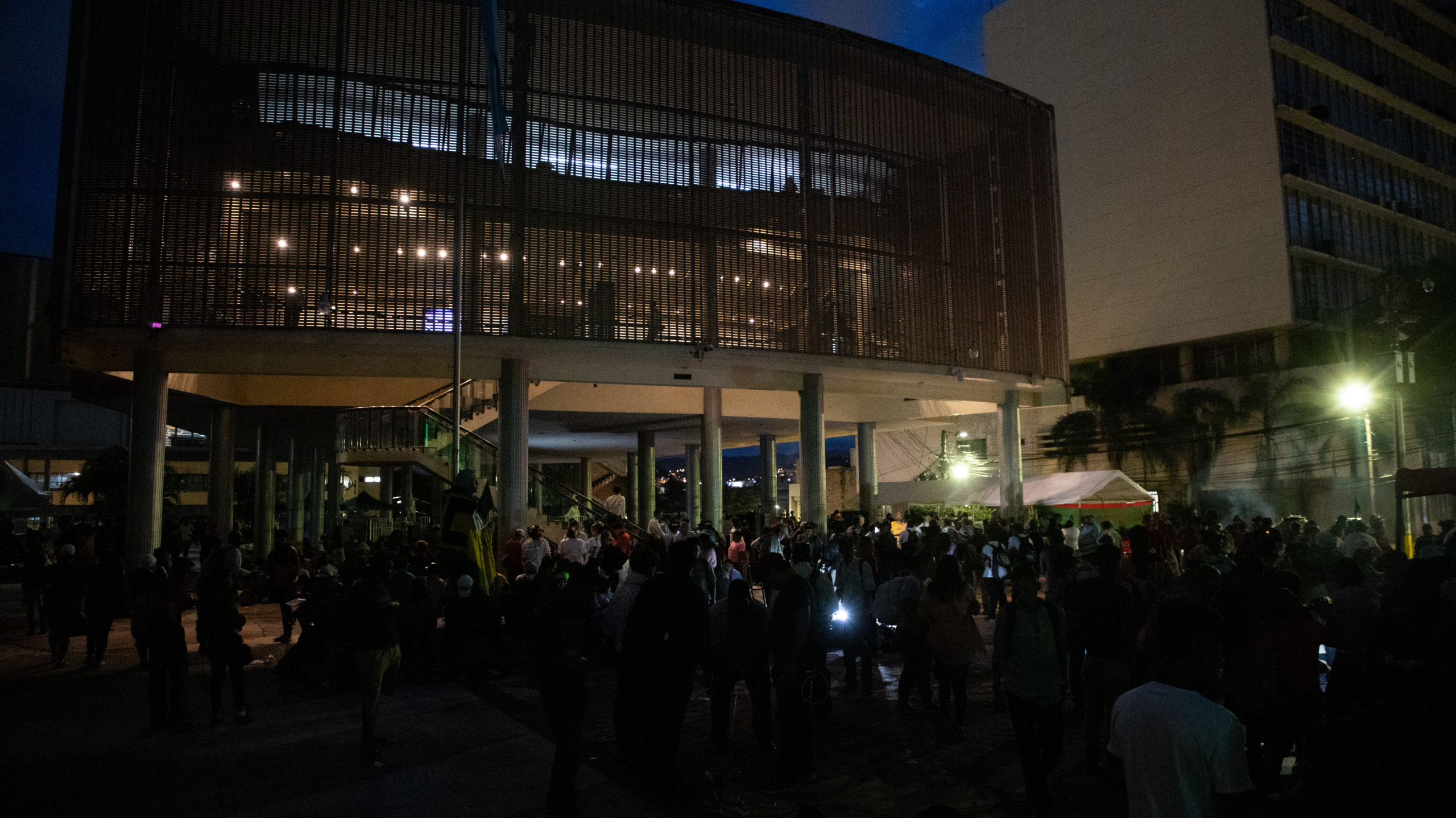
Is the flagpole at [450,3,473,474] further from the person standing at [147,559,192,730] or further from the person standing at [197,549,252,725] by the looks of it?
the person standing at [147,559,192,730]

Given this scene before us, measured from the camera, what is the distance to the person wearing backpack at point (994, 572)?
46.9 feet

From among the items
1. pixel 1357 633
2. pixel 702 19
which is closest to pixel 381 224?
pixel 702 19

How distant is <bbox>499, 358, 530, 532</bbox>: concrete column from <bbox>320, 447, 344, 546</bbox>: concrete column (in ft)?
15.9

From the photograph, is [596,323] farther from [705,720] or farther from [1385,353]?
[1385,353]

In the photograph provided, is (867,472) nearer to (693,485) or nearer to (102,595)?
(693,485)

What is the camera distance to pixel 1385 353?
64.0 feet

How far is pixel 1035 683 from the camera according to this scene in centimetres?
583

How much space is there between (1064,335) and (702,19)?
50.4ft

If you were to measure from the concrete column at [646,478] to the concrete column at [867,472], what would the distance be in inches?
332

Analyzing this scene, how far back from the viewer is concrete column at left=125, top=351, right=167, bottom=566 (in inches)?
739

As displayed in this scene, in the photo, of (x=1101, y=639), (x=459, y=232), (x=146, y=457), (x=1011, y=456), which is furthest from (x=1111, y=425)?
(x=1101, y=639)

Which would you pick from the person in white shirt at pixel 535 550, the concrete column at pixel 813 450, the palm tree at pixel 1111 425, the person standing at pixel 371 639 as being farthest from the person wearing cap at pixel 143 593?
the palm tree at pixel 1111 425

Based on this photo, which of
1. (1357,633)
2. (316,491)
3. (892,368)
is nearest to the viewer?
(1357,633)

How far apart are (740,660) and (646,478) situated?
105 feet
